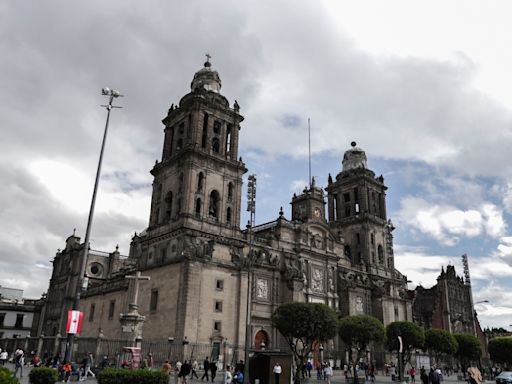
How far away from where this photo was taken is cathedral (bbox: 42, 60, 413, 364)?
133ft

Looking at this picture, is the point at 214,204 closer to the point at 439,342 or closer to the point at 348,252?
the point at 439,342

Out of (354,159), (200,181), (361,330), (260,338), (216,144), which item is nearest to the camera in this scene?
(361,330)

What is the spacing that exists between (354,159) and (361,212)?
9.44 metres

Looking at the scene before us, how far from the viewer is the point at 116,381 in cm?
1465

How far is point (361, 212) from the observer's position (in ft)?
213

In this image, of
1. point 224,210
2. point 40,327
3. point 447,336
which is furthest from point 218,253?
point 40,327

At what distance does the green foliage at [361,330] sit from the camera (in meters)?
37.2

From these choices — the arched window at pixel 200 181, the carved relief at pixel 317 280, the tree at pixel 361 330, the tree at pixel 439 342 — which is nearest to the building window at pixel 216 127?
the arched window at pixel 200 181

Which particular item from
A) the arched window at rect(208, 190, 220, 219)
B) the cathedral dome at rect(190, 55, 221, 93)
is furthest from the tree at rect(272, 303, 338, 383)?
the cathedral dome at rect(190, 55, 221, 93)

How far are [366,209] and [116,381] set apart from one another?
179ft

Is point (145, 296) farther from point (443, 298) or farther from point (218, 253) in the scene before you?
point (443, 298)

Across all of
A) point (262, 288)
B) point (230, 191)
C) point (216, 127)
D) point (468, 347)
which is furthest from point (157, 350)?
point (468, 347)

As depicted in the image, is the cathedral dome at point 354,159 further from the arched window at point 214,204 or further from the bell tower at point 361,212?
the arched window at point 214,204

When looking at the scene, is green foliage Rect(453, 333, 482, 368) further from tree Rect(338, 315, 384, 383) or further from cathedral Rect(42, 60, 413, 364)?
tree Rect(338, 315, 384, 383)
